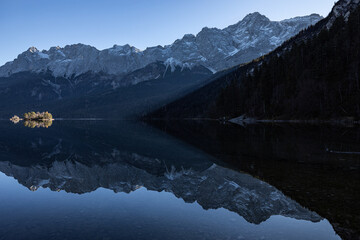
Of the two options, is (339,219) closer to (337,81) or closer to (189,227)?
(189,227)

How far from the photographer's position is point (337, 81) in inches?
4080

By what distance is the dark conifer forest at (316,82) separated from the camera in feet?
323

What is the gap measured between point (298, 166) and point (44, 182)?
907 inches

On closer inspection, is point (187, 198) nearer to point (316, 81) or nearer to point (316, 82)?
point (316, 82)

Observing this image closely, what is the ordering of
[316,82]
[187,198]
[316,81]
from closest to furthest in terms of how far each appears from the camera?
[187,198], [316,82], [316,81]

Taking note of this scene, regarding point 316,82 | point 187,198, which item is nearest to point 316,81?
point 316,82

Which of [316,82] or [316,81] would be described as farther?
[316,81]

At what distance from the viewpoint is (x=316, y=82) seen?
11156cm

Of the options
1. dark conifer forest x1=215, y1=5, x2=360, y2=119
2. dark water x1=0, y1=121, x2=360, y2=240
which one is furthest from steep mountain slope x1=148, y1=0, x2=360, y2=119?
dark water x1=0, y1=121, x2=360, y2=240

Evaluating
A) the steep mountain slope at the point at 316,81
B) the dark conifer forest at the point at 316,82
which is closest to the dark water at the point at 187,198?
the steep mountain slope at the point at 316,81

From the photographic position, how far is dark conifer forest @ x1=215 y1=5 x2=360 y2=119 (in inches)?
3873

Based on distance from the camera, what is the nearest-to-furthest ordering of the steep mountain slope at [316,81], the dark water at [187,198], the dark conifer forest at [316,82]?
the dark water at [187,198] < the dark conifer forest at [316,82] < the steep mountain slope at [316,81]

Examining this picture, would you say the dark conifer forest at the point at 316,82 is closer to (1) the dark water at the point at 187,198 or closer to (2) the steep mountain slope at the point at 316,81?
(2) the steep mountain slope at the point at 316,81

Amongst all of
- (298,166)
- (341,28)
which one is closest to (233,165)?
(298,166)
